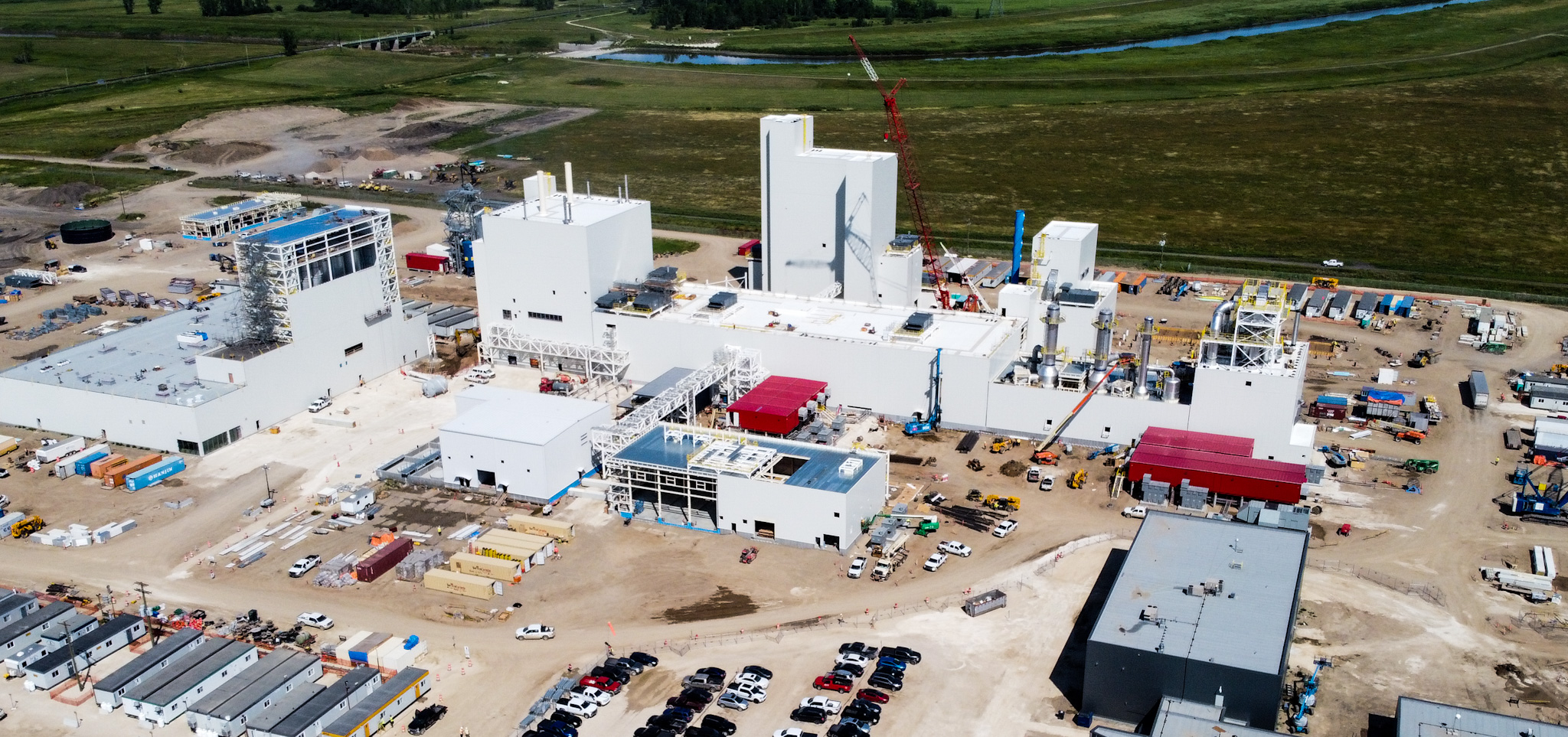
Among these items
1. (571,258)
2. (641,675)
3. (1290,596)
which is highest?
(571,258)

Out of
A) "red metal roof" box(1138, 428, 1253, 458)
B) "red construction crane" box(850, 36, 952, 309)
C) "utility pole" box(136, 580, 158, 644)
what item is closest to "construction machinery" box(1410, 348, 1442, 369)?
"red metal roof" box(1138, 428, 1253, 458)

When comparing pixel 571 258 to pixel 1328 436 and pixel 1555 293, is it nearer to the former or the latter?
pixel 1328 436

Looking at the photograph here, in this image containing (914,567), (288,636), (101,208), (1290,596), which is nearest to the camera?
(1290,596)

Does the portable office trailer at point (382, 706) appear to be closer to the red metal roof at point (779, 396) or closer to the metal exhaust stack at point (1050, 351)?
the red metal roof at point (779, 396)

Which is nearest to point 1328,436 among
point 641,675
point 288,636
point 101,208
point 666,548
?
point 666,548

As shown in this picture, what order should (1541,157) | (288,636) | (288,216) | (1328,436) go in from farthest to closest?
(1541,157) → (288,216) → (1328,436) → (288,636)

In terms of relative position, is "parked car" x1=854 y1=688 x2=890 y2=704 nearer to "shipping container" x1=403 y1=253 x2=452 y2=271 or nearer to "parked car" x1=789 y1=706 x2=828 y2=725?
"parked car" x1=789 y1=706 x2=828 y2=725
